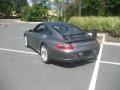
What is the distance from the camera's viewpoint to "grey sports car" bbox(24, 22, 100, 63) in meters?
7.41

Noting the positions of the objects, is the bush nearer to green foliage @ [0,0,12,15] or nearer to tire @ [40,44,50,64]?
tire @ [40,44,50,64]

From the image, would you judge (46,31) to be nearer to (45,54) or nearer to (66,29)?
(66,29)

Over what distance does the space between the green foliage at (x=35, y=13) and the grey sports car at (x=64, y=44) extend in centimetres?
3784

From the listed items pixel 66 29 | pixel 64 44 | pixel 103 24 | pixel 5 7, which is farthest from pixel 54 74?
pixel 5 7

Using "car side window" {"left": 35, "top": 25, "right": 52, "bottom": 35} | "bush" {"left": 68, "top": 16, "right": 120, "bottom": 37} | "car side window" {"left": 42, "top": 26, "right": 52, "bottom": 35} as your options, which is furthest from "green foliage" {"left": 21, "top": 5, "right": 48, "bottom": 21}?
"car side window" {"left": 42, "top": 26, "right": 52, "bottom": 35}

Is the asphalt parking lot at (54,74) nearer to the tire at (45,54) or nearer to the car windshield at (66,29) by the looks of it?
the tire at (45,54)

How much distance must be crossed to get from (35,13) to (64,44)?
39.8 m

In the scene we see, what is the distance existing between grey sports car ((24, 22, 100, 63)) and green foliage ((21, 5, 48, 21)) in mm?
37840

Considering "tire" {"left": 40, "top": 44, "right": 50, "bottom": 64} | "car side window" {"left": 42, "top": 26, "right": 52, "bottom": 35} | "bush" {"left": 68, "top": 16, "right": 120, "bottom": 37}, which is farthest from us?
"bush" {"left": 68, "top": 16, "right": 120, "bottom": 37}

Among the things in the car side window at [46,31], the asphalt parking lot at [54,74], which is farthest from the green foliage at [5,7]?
the car side window at [46,31]

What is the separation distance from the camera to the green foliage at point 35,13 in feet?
152

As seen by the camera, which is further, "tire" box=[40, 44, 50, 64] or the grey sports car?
"tire" box=[40, 44, 50, 64]

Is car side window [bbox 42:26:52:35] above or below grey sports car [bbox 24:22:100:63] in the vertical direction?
above

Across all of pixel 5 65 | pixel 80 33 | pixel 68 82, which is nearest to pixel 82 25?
pixel 80 33
